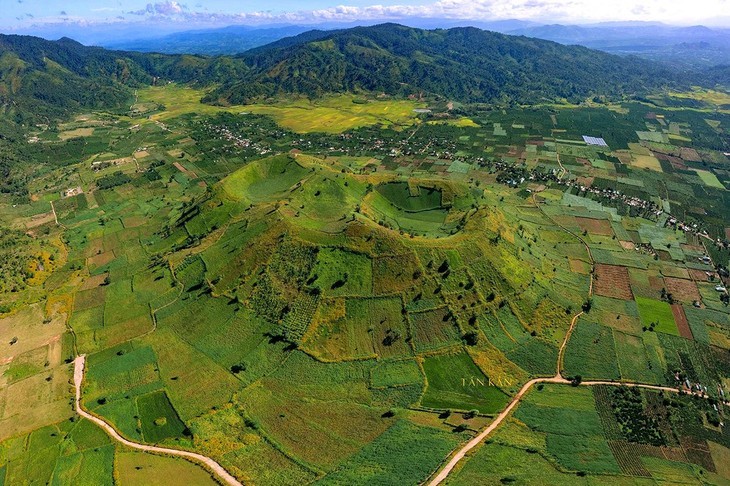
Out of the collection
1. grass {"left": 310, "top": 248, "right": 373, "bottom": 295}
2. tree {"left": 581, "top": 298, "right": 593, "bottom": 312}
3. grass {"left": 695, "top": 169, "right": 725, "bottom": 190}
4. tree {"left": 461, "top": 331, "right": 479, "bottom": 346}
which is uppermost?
grass {"left": 310, "top": 248, "right": 373, "bottom": 295}

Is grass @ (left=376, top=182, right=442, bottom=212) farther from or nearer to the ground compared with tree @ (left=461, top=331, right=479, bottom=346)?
farther from the ground

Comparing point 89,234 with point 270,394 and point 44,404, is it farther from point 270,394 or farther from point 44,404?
point 270,394

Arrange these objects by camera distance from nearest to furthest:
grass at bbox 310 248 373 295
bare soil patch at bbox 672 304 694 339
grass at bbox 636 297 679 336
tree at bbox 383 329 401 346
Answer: tree at bbox 383 329 401 346, bare soil patch at bbox 672 304 694 339, grass at bbox 636 297 679 336, grass at bbox 310 248 373 295

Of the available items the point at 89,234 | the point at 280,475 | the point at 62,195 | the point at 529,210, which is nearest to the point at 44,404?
the point at 280,475

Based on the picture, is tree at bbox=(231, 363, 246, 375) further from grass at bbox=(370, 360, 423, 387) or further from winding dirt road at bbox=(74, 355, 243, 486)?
grass at bbox=(370, 360, 423, 387)

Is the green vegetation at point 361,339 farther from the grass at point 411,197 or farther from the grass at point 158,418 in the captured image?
the grass at point 411,197

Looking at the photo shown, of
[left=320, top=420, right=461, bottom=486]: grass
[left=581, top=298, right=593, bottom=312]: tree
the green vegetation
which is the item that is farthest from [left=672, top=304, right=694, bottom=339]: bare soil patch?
[left=320, top=420, right=461, bottom=486]: grass

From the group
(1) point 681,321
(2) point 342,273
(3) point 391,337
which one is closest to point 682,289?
(1) point 681,321
